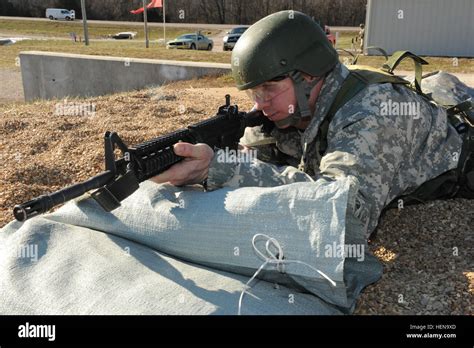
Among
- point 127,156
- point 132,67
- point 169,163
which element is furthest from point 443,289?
point 132,67

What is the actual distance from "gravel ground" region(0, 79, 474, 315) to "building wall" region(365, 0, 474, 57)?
11.5 m

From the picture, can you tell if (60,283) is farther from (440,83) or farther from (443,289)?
(440,83)

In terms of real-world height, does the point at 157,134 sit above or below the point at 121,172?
below

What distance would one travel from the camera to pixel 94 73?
38.3 feet

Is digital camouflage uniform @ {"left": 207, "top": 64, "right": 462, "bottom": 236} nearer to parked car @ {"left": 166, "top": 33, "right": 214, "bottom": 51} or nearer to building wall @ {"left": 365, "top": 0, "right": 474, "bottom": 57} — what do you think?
building wall @ {"left": 365, "top": 0, "right": 474, "bottom": 57}

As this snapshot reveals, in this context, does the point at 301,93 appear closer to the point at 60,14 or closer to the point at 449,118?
the point at 449,118

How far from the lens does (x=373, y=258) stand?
2.24 metres

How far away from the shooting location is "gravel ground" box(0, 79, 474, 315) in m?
2.26

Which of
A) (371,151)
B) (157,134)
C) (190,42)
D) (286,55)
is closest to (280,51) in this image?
(286,55)

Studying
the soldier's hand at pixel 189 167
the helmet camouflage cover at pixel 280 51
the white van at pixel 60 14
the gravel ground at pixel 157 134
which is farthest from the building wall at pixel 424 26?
the white van at pixel 60 14

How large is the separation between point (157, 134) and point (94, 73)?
754 cm

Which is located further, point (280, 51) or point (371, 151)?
point (280, 51)
